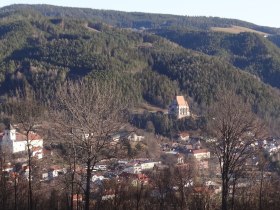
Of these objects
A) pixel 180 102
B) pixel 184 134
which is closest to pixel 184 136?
pixel 184 134

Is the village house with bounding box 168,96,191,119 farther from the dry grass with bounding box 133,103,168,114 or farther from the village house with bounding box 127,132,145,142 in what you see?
the village house with bounding box 127,132,145,142

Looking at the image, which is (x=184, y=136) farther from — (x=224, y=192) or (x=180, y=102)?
(x=224, y=192)

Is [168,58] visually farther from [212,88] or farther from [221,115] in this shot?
[221,115]

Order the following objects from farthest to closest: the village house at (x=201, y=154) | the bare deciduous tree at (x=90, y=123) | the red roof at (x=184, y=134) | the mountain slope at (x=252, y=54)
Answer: the mountain slope at (x=252, y=54)
the red roof at (x=184, y=134)
the village house at (x=201, y=154)
the bare deciduous tree at (x=90, y=123)

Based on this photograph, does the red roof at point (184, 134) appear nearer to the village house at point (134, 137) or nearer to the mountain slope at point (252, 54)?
the village house at point (134, 137)

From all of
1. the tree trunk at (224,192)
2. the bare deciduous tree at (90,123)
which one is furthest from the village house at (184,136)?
the bare deciduous tree at (90,123)

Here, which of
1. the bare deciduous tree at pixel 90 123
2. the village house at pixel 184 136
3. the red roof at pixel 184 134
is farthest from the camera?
the red roof at pixel 184 134
